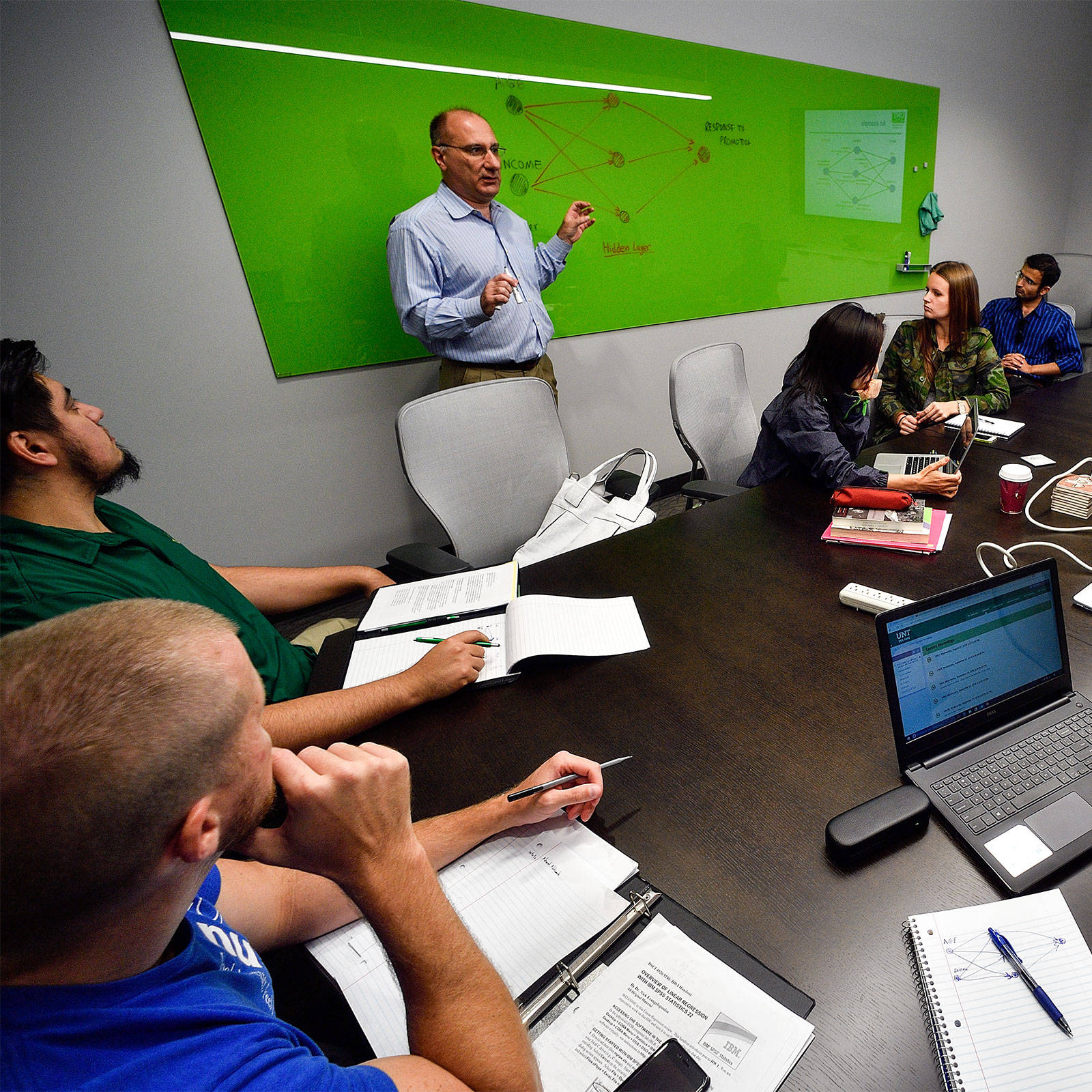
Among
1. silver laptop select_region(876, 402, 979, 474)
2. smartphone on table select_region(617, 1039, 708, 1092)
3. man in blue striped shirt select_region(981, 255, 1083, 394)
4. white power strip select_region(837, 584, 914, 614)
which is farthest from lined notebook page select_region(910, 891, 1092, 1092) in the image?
man in blue striped shirt select_region(981, 255, 1083, 394)

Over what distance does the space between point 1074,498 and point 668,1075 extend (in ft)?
5.34

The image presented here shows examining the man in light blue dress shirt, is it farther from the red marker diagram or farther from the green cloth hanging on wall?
the green cloth hanging on wall

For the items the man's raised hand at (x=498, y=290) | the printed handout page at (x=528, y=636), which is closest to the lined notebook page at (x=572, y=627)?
the printed handout page at (x=528, y=636)

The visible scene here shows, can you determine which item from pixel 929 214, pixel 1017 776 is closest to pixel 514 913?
pixel 1017 776

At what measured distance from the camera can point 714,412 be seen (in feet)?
7.47

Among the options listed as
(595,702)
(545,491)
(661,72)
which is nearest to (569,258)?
(661,72)

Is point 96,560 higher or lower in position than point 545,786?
higher

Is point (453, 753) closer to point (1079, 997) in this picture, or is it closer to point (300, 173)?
point (1079, 997)

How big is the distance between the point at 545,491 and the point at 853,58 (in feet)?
12.3

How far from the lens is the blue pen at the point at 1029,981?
55 cm

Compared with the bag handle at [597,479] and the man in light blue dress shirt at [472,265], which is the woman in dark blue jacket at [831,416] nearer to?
the bag handle at [597,479]

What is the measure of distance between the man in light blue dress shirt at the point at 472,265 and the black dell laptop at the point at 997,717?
76.6 inches

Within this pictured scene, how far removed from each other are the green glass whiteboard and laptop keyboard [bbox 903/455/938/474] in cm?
181

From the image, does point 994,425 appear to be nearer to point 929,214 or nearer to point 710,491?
point 710,491
